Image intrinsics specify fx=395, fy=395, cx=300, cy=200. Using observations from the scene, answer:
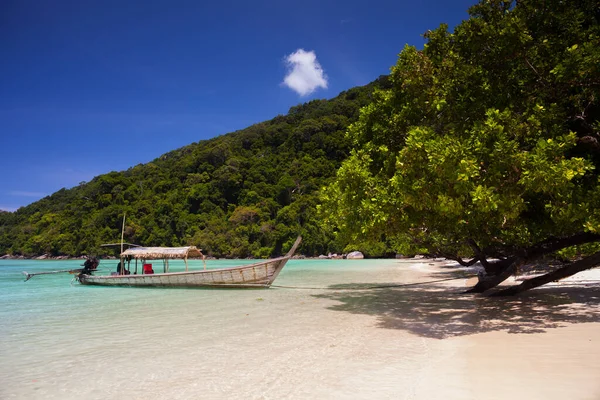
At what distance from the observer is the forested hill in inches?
2334

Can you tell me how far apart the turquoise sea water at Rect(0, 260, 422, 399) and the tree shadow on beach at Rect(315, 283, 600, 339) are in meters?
1.39

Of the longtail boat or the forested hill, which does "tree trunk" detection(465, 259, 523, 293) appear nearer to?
the longtail boat

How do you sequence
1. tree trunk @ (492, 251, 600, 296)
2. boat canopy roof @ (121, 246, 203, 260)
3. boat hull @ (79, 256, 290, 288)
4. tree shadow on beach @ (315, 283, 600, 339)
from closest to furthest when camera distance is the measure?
tree shadow on beach @ (315, 283, 600, 339)
tree trunk @ (492, 251, 600, 296)
boat hull @ (79, 256, 290, 288)
boat canopy roof @ (121, 246, 203, 260)

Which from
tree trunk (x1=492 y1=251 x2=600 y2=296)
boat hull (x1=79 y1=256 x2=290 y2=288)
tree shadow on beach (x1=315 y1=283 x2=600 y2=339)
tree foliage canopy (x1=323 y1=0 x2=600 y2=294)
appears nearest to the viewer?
tree foliage canopy (x1=323 y1=0 x2=600 y2=294)

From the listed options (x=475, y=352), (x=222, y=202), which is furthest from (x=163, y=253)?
(x=222, y=202)

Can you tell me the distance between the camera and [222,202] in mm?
66875

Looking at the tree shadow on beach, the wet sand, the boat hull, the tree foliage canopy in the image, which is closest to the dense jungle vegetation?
the tree foliage canopy

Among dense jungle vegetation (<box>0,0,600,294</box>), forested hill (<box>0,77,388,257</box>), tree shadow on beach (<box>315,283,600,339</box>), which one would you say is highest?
forested hill (<box>0,77,388,257</box>)

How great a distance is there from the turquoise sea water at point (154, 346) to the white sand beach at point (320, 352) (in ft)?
0.09

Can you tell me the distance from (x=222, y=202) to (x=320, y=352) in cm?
6270

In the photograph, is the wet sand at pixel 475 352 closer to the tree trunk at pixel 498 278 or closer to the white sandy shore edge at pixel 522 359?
the white sandy shore edge at pixel 522 359

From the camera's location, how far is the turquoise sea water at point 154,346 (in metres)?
4.44

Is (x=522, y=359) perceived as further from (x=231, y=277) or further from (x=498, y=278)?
(x=231, y=277)

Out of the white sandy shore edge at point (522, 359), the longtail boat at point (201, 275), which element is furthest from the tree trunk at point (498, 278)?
the longtail boat at point (201, 275)
